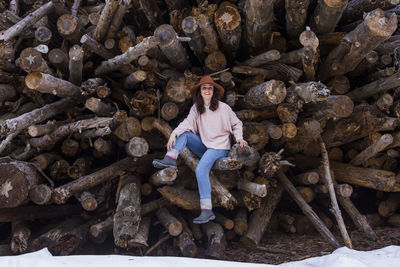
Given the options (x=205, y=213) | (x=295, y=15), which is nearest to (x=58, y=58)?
(x=205, y=213)

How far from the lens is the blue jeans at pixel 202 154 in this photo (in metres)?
3.71

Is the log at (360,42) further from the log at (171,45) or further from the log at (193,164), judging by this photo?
the log at (193,164)

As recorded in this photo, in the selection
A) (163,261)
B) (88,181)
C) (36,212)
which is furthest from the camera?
(36,212)

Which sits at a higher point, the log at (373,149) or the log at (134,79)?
the log at (134,79)

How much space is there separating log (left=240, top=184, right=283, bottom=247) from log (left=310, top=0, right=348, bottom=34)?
7.66ft

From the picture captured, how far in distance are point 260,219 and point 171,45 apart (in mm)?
2697

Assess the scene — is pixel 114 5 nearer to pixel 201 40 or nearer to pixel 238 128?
pixel 201 40

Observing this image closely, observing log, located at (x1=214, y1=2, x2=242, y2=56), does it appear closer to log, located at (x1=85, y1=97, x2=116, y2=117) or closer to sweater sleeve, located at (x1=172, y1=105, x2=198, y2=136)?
sweater sleeve, located at (x1=172, y1=105, x2=198, y2=136)

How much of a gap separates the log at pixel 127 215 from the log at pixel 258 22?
256 centimetres

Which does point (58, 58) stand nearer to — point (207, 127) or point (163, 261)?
point (207, 127)

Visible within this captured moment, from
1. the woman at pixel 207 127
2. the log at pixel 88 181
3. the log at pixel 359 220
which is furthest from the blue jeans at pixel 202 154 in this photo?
the log at pixel 359 220

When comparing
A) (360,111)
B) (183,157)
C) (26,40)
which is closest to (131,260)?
(183,157)

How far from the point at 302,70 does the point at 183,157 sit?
2116mm

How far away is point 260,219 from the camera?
15.1 ft
